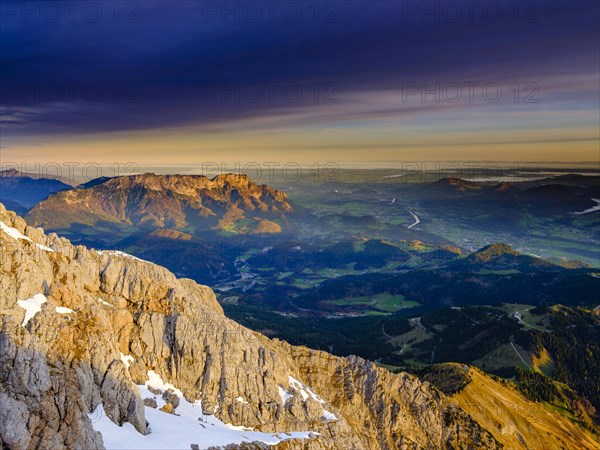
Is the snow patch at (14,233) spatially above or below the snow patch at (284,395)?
above

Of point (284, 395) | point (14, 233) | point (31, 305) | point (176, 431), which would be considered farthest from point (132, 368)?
point (284, 395)

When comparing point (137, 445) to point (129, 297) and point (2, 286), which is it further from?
point (129, 297)

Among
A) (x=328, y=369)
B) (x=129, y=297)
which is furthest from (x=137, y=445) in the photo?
(x=328, y=369)

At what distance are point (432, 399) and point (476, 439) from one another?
753 inches

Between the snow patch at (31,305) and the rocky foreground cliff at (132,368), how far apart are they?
0.90ft

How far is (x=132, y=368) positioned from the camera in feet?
306

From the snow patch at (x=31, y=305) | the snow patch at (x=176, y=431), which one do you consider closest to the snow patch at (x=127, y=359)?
the snow patch at (x=176, y=431)

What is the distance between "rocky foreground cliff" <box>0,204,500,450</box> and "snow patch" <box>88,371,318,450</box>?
0.38m

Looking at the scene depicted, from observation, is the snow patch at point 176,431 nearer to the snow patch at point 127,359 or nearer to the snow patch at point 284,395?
the snow patch at point 127,359

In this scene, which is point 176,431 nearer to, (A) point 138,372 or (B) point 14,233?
(A) point 138,372

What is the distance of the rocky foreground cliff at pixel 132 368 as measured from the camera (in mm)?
65062

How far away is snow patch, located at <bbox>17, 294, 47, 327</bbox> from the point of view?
76250 mm

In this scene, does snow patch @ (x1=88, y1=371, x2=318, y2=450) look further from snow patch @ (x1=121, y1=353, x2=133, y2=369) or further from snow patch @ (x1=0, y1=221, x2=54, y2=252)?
snow patch @ (x1=0, y1=221, x2=54, y2=252)

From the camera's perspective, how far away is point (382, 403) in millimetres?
150750
